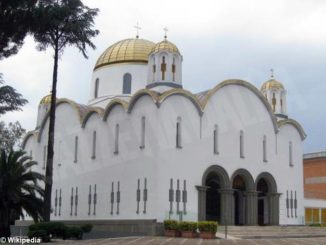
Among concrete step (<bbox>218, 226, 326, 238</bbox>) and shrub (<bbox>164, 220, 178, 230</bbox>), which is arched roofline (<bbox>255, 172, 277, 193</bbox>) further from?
shrub (<bbox>164, 220, 178, 230</bbox>)

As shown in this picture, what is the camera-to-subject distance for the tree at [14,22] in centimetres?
2180

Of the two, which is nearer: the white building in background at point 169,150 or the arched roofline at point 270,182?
the white building in background at point 169,150

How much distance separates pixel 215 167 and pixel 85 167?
8.94 m

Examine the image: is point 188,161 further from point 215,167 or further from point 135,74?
point 135,74

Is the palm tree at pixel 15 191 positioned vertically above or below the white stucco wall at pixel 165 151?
below

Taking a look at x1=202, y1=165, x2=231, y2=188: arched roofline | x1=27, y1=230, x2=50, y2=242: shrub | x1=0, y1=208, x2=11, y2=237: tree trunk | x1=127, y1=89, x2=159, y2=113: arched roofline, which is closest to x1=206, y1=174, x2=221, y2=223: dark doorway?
x1=202, y1=165, x2=231, y2=188: arched roofline

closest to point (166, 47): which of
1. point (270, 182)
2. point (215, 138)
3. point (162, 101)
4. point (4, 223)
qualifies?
point (162, 101)

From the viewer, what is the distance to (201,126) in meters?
31.5

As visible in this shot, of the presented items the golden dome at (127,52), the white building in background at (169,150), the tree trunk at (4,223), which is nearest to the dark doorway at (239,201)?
the white building in background at (169,150)

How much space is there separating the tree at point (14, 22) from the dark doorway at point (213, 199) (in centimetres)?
1453

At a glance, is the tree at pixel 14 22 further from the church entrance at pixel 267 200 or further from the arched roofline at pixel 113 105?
the church entrance at pixel 267 200

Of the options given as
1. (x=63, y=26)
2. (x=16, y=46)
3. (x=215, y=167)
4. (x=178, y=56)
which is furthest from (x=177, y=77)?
(x=16, y=46)

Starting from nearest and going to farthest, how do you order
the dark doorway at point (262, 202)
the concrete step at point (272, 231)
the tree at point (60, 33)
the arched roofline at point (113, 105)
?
1. the tree at point (60, 33)
2. the concrete step at point (272, 231)
3. the arched roofline at point (113, 105)
4. the dark doorway at point (262, 202)

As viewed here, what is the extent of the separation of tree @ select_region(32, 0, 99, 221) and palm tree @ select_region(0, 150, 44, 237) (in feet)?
6.99
